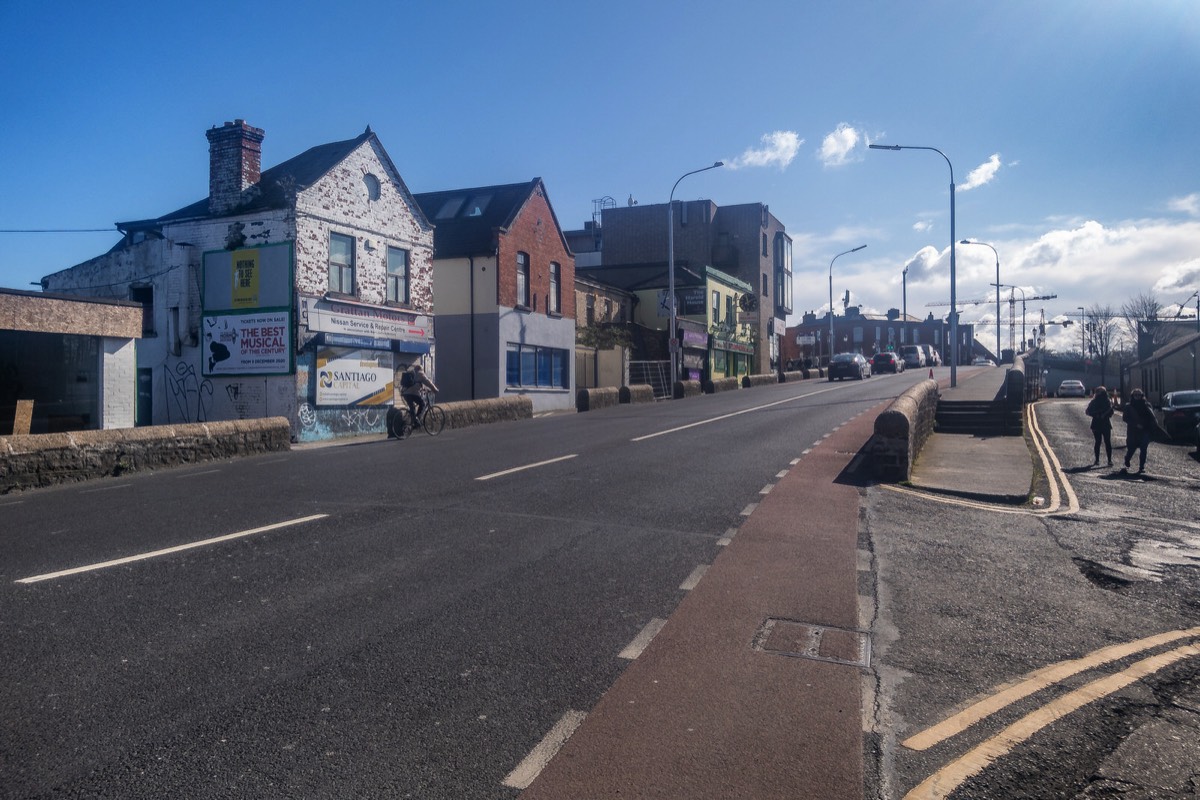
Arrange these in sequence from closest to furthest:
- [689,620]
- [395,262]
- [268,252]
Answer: [689,620] → [268,252] → [395,262]

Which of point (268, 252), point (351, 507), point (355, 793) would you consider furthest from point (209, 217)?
point (355, 793)

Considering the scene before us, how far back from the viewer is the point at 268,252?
22.0 meters

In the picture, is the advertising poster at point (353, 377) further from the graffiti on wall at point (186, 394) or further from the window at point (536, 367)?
the window at point (536, 367)

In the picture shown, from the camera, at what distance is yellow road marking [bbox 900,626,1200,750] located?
4319 mm

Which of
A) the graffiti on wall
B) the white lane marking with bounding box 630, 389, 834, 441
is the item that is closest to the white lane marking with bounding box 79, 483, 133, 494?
the white lane marking with bounding box 630, 389, 834, 441

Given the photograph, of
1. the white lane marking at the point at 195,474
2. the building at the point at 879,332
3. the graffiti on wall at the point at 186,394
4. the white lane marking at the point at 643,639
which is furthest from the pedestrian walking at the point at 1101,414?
the building at the point at 879,332

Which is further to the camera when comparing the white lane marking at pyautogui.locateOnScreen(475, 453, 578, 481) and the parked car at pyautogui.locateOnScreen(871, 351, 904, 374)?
the parked car at pyautogui.locateOnScreen(871, 351, 904, 374)

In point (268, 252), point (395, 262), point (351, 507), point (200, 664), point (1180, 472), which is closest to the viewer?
point (200, 664)

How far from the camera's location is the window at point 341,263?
23.3 metres

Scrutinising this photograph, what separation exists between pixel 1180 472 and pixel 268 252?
21742mm

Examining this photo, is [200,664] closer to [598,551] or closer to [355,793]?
[355,793]

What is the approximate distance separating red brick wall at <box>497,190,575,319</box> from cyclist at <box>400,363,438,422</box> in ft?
35.2

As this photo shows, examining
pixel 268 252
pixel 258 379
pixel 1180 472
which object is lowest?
pixel 1180 472

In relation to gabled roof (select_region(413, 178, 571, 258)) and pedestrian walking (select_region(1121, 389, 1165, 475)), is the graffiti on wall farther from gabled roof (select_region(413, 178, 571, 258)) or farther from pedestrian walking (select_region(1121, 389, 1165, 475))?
pedestrian walking (select_region(1121, 389, 1165, 475))
